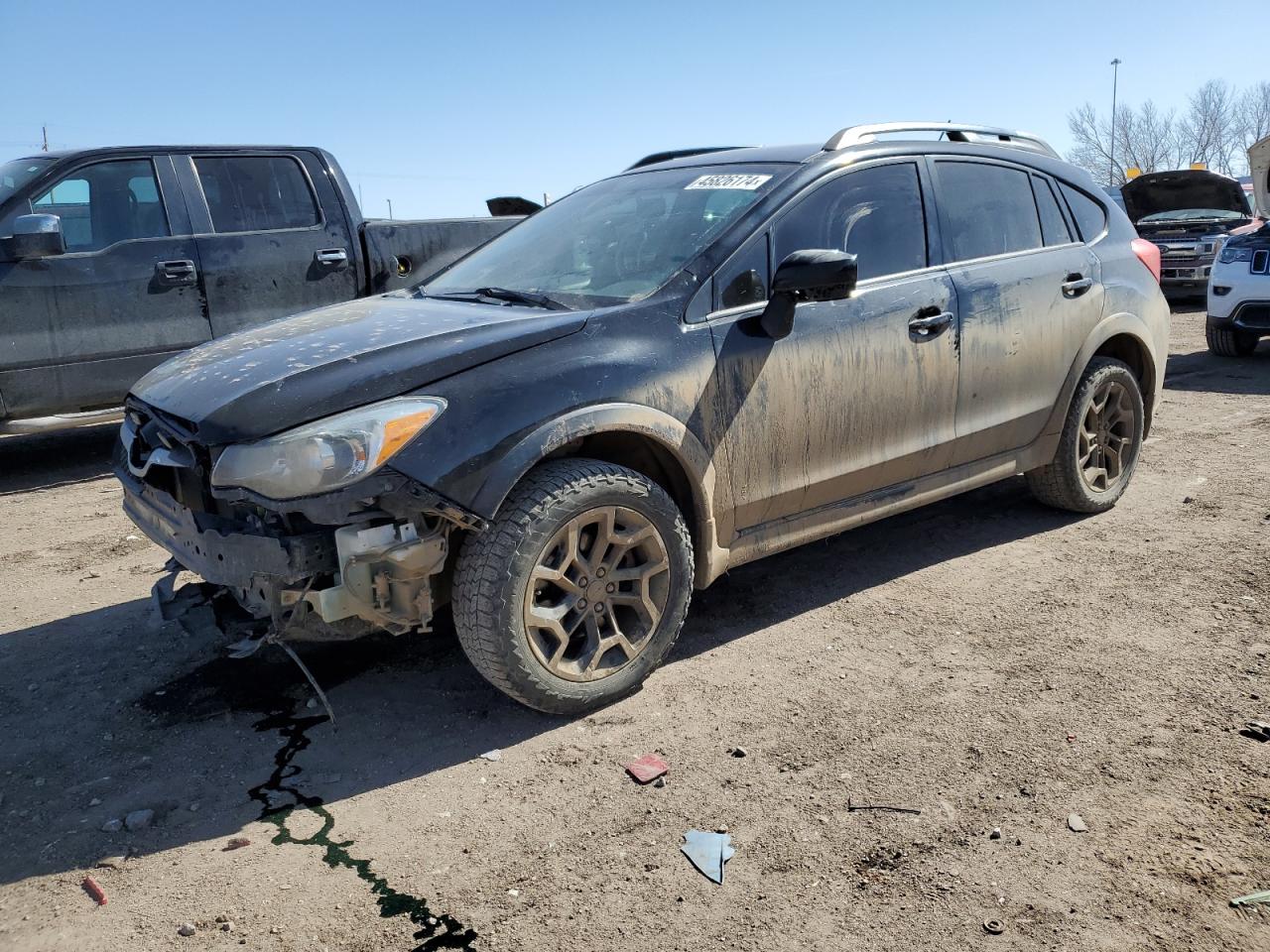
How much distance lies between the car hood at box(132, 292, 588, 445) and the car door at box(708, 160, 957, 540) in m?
0.66

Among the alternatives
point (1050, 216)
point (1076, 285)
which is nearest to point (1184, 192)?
point (1050, 216)

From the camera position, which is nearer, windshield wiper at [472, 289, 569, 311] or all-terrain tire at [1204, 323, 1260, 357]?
windshield wiper at [472, 289, 569, 311]

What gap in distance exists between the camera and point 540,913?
2457 mm

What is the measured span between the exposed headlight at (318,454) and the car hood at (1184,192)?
1521 centimetres

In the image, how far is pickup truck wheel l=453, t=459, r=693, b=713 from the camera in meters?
3.10

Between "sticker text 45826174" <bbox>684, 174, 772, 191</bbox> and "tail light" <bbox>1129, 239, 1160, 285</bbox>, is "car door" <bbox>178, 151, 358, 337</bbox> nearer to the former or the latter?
"sticker text 45826174" <bbox>684, 174, 772, 191</bbox>

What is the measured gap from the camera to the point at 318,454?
2.89m

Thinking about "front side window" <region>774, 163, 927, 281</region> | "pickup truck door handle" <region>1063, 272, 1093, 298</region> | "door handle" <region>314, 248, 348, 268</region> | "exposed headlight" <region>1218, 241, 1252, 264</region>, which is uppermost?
"door handle" <region>314, 248, 348, 268</region>

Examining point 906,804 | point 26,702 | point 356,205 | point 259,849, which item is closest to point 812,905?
point 906,804

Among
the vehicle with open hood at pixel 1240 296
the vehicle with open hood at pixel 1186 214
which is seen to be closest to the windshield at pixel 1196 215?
the vehicle with open hood at pixel 1186 214

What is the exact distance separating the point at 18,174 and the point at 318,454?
521 centimetres

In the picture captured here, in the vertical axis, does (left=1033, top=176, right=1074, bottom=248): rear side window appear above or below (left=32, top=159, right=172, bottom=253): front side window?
below

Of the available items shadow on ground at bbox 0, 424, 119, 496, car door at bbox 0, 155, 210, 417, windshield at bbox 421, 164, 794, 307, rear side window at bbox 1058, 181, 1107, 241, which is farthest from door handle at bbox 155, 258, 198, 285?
rear side window at bbox 1058, 181, 1107, 241

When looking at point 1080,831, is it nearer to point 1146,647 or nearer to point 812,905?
point 812,905
